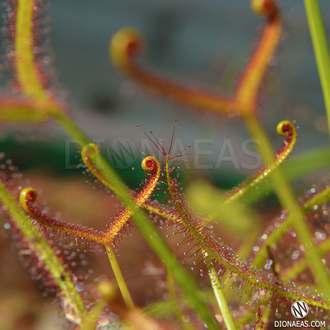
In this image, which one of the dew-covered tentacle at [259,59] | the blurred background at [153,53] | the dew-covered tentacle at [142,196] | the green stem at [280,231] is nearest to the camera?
the dew-covered tentacle at [142,196]

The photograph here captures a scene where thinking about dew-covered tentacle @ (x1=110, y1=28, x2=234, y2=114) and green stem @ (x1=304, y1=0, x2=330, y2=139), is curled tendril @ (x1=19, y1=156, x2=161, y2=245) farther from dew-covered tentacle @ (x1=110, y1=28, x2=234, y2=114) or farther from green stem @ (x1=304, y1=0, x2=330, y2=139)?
dew-covered tentacle @ (x1=110, y1=28, x2=234, y2=114)

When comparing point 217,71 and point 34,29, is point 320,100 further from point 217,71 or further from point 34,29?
point 34,29

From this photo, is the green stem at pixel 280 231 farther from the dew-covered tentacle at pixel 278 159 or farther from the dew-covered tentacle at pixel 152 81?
the dew-covered tentacle at pixel 152 81

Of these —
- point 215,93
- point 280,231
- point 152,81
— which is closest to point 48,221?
point 280,231

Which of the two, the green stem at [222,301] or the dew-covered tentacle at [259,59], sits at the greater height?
Result: the dew-covered tentacle at [259,59]

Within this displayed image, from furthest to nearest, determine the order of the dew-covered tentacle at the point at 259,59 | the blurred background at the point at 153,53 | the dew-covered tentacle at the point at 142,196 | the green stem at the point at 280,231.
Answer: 1. the blurred background at the point at 153,53
2. the dew-covered tentacle at the point at 259,59
3. the green stem at the point at 280,231
4. the dew-covered tentacle at the point at 142,196

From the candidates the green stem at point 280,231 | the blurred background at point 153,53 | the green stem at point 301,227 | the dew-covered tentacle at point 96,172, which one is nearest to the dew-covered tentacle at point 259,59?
the green stem at point 301,227

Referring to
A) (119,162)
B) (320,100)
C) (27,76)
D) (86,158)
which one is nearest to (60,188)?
(119,162)

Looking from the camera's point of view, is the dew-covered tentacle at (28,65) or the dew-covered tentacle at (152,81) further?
the dew-covered tentacle at (152,81)
